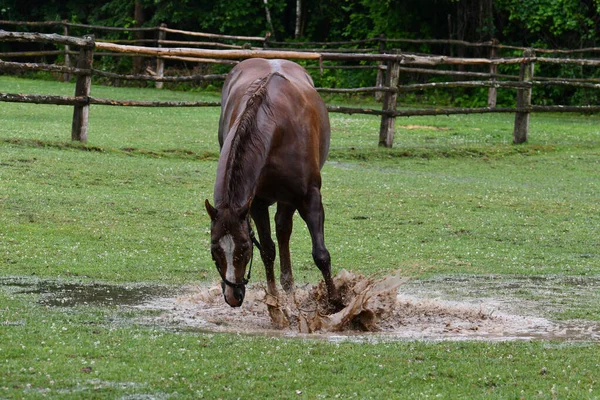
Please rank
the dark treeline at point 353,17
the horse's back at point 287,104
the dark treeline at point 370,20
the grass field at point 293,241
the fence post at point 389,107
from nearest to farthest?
1. the grass field at point 293,241
2. the horse's back at point 287,104
3. the fence post at point 389,107
4. the dark treeline at point 370,20
5. the dark treeline at point 353,17

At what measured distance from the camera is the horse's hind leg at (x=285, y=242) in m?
8.18

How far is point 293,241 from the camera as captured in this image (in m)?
10.3

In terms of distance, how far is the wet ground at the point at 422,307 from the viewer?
6.71 m

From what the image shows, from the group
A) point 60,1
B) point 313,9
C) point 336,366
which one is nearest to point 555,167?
point 336,366

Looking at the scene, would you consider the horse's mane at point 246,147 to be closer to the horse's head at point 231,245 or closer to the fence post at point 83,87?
the horse's head at point 231,245

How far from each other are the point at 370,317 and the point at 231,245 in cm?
137

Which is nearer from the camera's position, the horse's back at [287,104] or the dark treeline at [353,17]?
the horse's back at [287,104]

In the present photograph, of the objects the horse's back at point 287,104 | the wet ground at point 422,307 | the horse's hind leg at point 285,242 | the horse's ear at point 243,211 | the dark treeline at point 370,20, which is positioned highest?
the dark treeline at point 370,20

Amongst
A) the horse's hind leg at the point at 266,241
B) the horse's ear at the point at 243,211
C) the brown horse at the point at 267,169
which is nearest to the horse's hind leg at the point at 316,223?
the brown horse at the point at 267,169

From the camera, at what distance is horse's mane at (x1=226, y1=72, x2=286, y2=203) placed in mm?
6312

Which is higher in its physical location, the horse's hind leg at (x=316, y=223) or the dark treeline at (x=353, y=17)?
the dark treeline at (x=353, y=17)

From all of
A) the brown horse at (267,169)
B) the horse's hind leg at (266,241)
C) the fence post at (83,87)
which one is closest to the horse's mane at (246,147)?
the brown horse at (267,169)

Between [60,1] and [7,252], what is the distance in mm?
33929

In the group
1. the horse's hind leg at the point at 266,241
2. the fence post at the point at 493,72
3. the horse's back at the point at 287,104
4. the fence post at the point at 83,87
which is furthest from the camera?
the fence post at the point at 493,72
